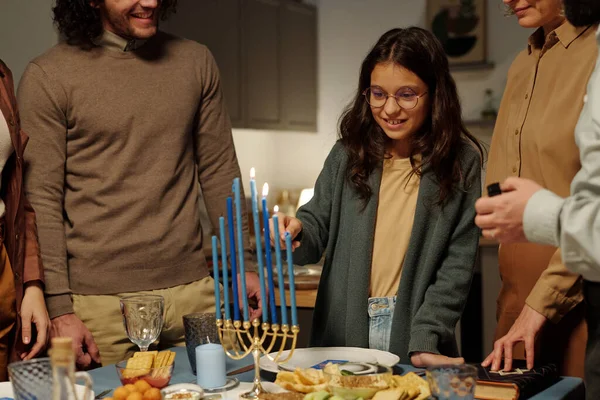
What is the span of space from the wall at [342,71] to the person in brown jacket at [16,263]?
3.80m

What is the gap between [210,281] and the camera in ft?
7.80

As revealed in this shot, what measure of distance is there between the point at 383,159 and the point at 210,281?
2.08ft

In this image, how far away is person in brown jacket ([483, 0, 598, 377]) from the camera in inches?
71.7

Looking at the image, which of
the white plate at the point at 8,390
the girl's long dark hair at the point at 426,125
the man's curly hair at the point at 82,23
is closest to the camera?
the white plate at the point at 8,390

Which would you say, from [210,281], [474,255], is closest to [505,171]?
[474,255]

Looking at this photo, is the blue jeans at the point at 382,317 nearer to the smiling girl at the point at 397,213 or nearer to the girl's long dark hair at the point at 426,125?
the smiling girl at the point at 397,213

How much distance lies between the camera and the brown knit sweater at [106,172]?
2.19 meters

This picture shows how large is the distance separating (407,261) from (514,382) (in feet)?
1.74

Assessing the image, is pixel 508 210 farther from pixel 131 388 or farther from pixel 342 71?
pixel 342 71

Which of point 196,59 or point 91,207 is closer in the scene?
point 91,207

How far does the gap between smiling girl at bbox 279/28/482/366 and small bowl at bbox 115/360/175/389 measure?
0.51 metres

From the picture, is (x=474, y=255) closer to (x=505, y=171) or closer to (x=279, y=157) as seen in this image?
(x=505, y=171)

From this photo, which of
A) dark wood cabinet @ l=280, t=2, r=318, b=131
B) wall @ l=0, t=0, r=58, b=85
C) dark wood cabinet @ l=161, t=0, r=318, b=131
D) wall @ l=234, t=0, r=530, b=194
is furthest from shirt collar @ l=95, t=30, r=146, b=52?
wall @ l=234, t=0, r=530, b=194

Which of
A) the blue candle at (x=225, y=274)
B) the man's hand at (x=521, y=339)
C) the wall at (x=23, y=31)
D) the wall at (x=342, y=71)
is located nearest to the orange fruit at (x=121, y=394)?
the blue candle at (x=225, y=274)
